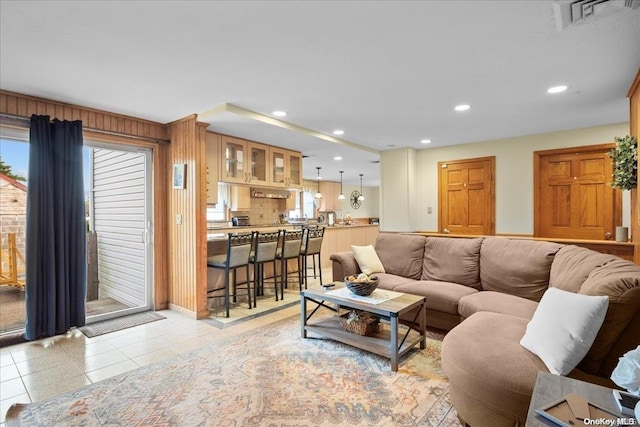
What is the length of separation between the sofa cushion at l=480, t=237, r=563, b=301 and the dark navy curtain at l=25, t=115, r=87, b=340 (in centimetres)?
431

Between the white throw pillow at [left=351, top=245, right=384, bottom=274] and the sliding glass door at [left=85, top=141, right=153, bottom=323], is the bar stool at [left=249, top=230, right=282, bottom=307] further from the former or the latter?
the sliding glass door at [left=85, top=141, right=153, bottom=323]

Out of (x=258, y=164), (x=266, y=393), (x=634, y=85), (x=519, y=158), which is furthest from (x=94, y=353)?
(x=519, y=158)

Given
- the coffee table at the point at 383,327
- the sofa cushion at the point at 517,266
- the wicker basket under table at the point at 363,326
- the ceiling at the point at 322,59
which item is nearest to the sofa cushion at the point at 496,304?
the sofa cushion at the point at 517,266

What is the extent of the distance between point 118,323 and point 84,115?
7.57ft

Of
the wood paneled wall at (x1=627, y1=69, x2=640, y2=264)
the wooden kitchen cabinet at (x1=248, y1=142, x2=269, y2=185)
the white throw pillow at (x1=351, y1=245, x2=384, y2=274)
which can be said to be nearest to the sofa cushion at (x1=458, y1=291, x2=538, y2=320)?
the wood paneled wall at (x1=627, y1=69, x2=640, y2=264)

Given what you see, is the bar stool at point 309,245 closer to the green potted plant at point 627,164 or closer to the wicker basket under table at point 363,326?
the wicker basket under table at point 363,326

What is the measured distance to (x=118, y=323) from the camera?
3719 millimetres

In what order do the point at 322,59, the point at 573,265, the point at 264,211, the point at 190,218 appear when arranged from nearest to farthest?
1. the point at 322,59
2. the point at 573,265
3. the point at 190,218
4. the point at 264,211

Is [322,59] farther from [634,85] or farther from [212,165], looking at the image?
[634,85]

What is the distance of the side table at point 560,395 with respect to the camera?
3.47 feet

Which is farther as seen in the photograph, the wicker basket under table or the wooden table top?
the wicker basket under table

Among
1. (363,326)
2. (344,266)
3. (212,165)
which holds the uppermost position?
(212,165)

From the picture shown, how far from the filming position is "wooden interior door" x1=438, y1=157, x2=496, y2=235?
5.28 metres

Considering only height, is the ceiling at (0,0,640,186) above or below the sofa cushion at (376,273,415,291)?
above
